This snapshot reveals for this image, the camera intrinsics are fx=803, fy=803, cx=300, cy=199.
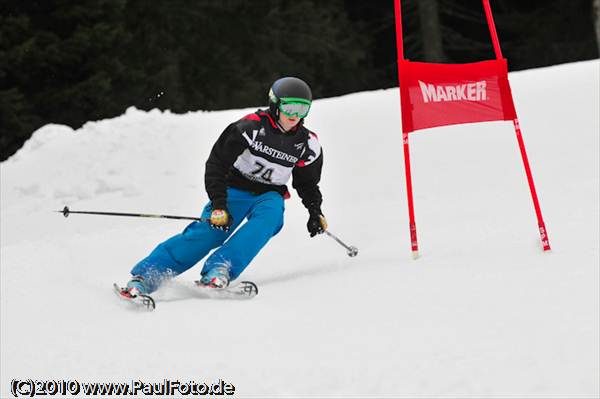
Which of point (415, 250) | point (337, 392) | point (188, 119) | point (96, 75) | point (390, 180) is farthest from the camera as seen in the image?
point (96, 75)

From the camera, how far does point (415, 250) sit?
4766 millimetres

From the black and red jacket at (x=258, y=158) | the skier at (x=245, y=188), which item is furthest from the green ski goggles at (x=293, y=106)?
the black and red jacket at (x=258, y=158)

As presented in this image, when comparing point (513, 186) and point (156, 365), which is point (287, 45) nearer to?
point (513, 186)

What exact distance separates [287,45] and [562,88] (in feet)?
44.7

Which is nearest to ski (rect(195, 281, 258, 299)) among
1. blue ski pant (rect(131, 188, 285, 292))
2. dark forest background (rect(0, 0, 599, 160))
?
blue ski pant (rect(131, 188, 285, 292))

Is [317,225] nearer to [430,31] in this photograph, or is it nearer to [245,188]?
[245,188]

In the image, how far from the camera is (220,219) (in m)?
4.65

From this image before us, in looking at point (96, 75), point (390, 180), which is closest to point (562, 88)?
point (390, 180)

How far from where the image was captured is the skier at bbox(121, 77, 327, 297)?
4.65 metres

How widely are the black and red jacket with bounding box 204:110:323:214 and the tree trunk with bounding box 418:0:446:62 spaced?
18096 millimetres

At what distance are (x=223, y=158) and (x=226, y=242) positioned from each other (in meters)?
0.51

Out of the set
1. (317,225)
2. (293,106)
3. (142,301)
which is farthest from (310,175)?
(142,301)

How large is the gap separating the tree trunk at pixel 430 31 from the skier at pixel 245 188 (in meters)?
18.3

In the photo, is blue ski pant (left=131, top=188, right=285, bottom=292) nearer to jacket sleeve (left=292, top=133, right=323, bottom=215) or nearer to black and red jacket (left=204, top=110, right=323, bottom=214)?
black and red jacket (left=204, top=110, right=323, bottom=214)
